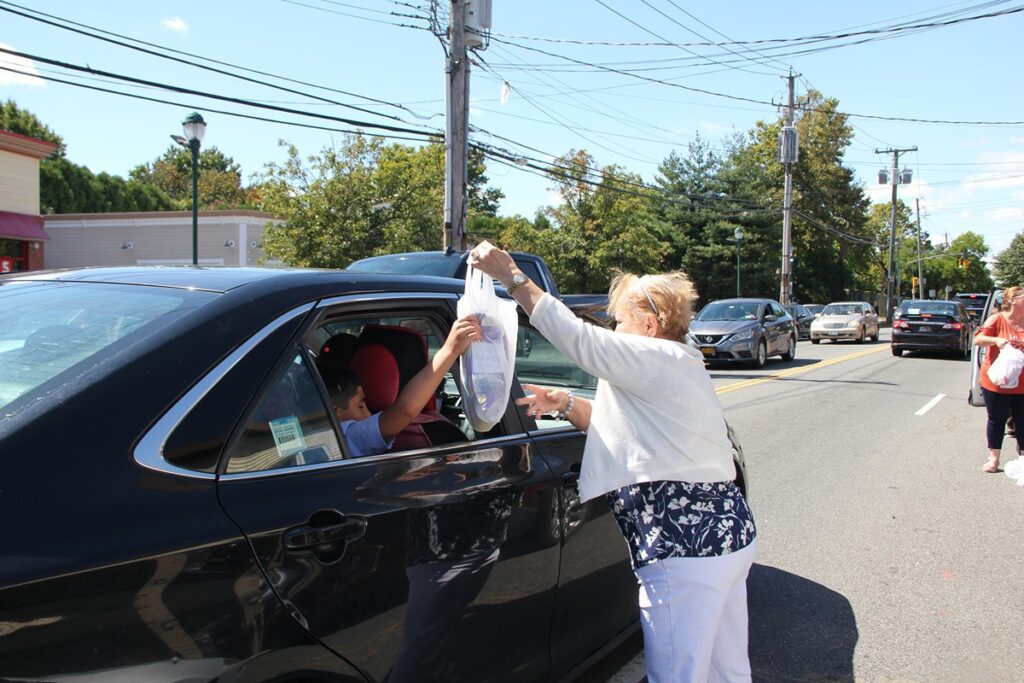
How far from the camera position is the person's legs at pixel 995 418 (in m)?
7.58

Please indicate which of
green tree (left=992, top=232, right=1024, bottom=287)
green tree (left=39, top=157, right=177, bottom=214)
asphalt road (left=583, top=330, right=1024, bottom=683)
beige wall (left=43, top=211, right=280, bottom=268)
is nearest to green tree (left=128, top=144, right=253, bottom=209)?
green tree (left=39, top=157, right=177, bottom=214)

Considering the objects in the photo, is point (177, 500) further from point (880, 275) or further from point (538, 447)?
point (880, 275)

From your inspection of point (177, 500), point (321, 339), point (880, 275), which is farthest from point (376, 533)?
point (880, 275)

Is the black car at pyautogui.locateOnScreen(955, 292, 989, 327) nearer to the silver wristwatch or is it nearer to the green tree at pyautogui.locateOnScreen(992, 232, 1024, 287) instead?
the silver wristwatch

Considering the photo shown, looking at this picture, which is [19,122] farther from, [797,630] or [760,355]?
[797,630]

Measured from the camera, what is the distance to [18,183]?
2184cm

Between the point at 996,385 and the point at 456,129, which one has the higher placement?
the point at 456,129

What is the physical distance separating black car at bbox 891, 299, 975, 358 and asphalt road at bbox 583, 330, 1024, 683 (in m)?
11.9

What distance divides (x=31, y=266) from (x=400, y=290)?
2495 centimetres

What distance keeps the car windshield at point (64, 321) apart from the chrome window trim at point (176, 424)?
0.76 ft

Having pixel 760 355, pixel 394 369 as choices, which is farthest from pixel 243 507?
pixel 760 355

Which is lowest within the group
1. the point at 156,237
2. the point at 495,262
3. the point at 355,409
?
the point at 355,409

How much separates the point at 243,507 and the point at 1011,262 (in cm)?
11593

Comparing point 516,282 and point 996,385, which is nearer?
point 516,282
